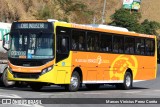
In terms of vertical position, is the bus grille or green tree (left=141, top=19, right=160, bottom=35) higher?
the bus grille

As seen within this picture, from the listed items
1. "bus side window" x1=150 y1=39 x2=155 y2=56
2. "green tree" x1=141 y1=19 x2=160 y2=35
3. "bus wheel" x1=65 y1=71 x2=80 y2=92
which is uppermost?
"bus side window" x1=150 y1=39 x2=155 y2=56

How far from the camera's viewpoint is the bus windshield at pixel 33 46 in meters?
20.7

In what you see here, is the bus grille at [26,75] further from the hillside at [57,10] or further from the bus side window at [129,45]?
the hillside at [57,10]

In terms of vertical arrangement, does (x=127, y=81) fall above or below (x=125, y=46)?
below

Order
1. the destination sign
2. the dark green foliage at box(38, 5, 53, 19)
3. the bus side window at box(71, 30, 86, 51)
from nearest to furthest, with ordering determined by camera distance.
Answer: the destination sign → the bus side window at box(71, 30, 86, 51) → the dark green foliage at box(38, 5, 53, 19)

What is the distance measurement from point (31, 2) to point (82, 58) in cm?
3757

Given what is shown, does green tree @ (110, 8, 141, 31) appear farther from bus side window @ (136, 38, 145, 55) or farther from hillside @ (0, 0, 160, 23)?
bus side window @ (136, 38, 145, 55)

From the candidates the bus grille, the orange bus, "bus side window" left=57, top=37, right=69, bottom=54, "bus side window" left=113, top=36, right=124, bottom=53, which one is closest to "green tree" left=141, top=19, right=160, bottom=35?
"bus side window" left=113, top=36, right=124, bottom=53

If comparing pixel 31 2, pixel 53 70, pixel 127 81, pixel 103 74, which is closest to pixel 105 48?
pixel 103 74

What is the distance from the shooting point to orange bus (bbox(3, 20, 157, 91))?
67.8 feet

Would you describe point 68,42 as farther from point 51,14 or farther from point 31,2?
point 51,14

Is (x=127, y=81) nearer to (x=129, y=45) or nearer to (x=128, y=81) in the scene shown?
(x=128, y=81)

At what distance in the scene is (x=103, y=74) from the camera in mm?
24594

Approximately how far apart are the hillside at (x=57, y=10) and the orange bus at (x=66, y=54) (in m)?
24.0
